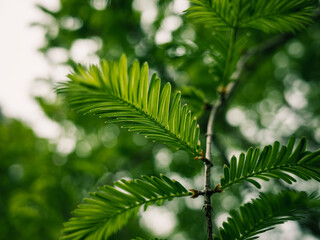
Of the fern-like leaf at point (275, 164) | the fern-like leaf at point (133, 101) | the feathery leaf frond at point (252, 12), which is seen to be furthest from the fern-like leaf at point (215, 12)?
the fern-like leaf at point (275, 164)

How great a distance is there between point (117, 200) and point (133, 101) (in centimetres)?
23

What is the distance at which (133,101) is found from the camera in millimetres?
495

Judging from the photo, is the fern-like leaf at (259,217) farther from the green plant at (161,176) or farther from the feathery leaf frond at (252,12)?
the feathery leaf frond at (252,12)

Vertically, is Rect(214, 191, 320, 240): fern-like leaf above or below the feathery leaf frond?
below

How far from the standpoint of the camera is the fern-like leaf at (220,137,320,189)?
445mm

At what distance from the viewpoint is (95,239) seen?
21.4 inches

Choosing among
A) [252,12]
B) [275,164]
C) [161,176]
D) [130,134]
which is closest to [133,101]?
[161,176]

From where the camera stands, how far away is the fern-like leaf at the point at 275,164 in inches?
17.5

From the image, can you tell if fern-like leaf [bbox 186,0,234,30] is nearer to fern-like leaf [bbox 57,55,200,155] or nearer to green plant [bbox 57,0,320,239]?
green plant [bbox 57,0,320,239]

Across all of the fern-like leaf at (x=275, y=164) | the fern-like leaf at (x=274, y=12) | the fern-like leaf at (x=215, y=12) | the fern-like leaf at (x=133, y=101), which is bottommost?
the fern-like leaf at (x=275, y=164)

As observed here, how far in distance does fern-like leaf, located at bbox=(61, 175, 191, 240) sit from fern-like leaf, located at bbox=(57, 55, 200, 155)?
0.10 meters

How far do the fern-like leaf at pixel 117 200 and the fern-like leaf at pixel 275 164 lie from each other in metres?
0.13

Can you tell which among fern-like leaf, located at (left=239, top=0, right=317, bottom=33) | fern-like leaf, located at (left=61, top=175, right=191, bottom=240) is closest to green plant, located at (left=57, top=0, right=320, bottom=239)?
fern-like leaf, located at (left=61, top=175, right=191, bottom=240)

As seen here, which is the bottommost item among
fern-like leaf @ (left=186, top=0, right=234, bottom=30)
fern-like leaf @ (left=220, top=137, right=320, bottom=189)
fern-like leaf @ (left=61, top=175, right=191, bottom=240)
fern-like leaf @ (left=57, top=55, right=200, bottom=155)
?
fern-like leaf @ (left=61, top=175, right=191, bottom=240)
